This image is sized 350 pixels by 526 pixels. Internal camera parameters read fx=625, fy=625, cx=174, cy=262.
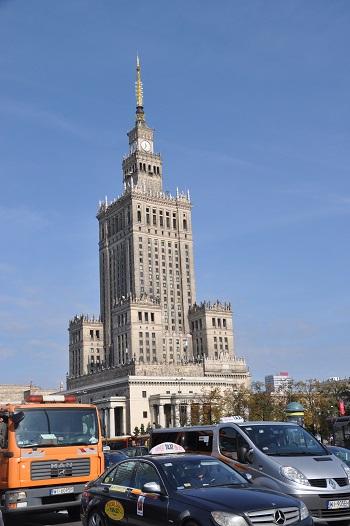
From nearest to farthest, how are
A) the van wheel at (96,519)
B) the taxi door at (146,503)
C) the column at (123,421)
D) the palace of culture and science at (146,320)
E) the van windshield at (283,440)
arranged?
the taxi door at (146,503) → the van wheel at (96,519) → the van windshield at (283,440) → the column at (123,421) → the palace of culture and science at (146,320)

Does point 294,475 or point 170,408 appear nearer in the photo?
point 294,475

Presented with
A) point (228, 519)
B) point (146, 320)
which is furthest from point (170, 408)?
point (228, 519)

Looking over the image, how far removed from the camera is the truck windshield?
50.3 feet

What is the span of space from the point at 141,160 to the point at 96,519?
131 meters

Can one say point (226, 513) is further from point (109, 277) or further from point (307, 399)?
point (109, 277)

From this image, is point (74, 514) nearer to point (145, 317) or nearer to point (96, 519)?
point (96, 519)

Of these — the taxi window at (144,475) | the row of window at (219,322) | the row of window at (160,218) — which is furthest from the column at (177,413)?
the taxi window at (144,475)

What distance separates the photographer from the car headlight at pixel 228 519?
28.7 feet

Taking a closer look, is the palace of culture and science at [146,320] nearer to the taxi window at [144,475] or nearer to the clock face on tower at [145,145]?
the clock face on tower at [145,145]

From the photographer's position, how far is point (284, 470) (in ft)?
40.0

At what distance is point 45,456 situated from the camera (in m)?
15.2

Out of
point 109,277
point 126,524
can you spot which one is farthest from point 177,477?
point 109,277

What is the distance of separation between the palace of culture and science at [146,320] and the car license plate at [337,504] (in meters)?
94.9

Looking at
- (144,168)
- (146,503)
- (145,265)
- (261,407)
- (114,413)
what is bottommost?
(146,503)
